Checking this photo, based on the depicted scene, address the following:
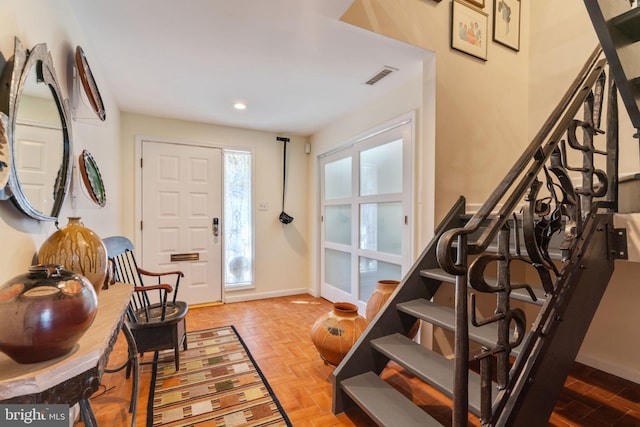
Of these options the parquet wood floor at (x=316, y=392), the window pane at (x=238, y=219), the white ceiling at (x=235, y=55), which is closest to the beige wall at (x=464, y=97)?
the white ceiling at (x=235, y=55)

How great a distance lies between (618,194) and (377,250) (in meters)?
1.91

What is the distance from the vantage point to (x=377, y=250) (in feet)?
10.3

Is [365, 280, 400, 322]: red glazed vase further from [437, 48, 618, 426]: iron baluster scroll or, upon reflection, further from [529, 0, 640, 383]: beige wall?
[529, 0, 640, 383]: beige wall

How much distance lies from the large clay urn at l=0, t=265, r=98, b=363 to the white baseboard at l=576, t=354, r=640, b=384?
3.21 m

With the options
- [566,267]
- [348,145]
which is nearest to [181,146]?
[348,145]

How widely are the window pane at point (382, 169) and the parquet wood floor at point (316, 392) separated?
5.29 feet

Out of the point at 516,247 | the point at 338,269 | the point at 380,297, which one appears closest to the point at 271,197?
the point at 338,269

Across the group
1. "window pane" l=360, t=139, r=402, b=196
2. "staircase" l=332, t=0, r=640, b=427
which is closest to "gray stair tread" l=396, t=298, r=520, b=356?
"staircase" l=332, t=0, r=640, b=427

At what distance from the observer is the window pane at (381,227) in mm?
2826

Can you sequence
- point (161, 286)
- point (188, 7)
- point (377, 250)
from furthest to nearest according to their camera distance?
point (377, 250) → point (161, 286) → point (188, 7)

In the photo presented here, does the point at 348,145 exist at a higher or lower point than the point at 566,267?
higher

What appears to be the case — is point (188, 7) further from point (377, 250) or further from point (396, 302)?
point (377, 250)

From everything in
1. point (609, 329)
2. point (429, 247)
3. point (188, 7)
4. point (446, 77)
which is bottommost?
point (609, 329)

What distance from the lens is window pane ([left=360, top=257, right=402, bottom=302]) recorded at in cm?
290
